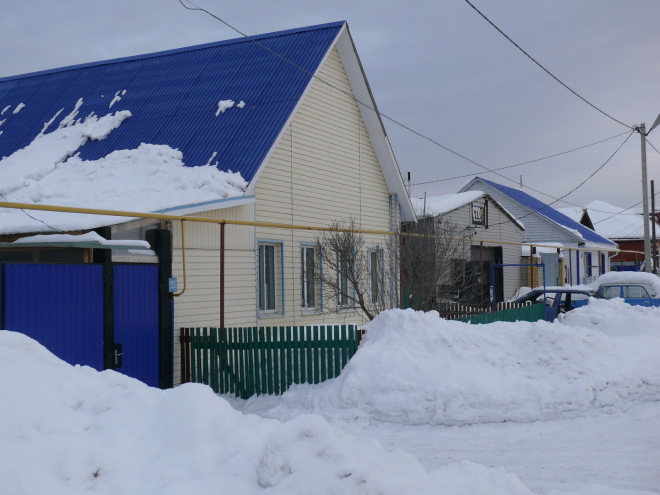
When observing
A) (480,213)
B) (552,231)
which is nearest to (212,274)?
(480,213)

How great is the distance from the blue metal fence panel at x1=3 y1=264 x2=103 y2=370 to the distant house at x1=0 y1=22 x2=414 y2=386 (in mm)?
427

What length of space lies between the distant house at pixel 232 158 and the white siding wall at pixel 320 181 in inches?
1.5

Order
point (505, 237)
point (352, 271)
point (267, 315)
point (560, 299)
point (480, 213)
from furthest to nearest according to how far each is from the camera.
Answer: point (505, 237), point (480, 213), point (560, 299), point (352, 271), point (267, 315)

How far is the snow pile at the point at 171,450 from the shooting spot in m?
4.94

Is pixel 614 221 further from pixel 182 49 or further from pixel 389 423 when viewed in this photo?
pixel 389 423

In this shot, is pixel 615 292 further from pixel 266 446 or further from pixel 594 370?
pixel 266 446

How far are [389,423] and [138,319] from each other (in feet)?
13.8

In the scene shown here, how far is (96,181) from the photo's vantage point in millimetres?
14391

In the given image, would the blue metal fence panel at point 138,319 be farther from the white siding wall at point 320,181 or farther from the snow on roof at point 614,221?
the snow on roof at point 614,221

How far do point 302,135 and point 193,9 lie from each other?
4361mm

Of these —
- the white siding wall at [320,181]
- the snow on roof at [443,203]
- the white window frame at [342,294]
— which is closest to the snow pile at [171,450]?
the white siding wall at [320,181]

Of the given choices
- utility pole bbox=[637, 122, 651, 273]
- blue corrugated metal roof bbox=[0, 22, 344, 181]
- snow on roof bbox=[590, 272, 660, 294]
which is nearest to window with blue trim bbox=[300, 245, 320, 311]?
blue corrugated metal roof bbox=[0, 22, 344, 181]

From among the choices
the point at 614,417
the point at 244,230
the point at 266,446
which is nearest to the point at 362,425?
the point at 614,417

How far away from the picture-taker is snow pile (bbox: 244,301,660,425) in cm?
1034
